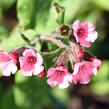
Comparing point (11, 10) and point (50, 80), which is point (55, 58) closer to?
point (50, 80)

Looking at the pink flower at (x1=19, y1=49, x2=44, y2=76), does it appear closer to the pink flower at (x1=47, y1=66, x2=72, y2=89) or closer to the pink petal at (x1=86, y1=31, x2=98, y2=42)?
the pink flower at (x1=47, y1=66, x2=72, y2=89)

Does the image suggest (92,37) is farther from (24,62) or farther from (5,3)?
(5,3)

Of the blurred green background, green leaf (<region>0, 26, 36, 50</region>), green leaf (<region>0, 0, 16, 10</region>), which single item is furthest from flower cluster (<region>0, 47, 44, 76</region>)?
green leaf (<region>0, 0, 16, 10</region>)

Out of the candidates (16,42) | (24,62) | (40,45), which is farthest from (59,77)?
(16,42)

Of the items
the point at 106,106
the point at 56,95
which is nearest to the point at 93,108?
the point at 106,106

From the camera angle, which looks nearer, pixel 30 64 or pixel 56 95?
pixel 30 64

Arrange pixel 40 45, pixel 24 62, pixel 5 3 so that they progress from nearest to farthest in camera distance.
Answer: pixel 24 62 → pixel 40 45 → pixel 5 3

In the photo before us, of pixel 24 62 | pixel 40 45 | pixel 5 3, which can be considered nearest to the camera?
pixel 24 62
